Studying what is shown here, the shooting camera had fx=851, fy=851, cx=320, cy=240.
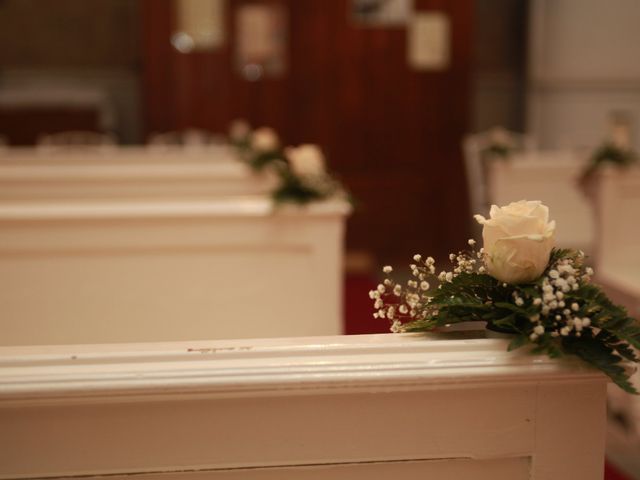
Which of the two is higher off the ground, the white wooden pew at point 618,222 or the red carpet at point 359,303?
the white wooden pew at point 618,222

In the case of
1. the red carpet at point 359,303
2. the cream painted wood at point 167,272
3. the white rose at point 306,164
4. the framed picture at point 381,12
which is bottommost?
the red carpet at point 359,303

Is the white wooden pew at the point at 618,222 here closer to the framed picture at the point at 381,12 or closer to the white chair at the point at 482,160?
the white chair at the point at 482,160

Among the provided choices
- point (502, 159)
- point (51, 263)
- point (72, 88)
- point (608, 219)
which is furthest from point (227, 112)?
point (51, 263)

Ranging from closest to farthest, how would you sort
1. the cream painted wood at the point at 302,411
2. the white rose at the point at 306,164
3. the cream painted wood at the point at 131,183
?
the cream painted wood at the point at 302,411 < the white rose at the point at 306,164 < the cream painted wood at the point at 131,183

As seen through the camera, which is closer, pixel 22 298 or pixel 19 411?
pixel 19 411

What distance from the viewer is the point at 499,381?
4.33 feet

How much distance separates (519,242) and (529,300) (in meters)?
Result: 0.10

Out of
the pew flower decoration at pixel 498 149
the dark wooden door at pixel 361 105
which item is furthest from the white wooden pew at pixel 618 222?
the dark wooden door at pixel 361 105

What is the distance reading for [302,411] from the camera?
133 cm

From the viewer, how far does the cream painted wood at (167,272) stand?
2982 millimetres

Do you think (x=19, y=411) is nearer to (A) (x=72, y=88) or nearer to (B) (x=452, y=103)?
(B) (x=452, y=103)

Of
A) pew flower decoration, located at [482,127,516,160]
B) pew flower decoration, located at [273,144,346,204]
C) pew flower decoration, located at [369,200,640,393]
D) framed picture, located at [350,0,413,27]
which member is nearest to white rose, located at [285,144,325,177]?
pew flower decoration, located at [273,144,346,204]

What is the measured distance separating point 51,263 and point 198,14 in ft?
17.4

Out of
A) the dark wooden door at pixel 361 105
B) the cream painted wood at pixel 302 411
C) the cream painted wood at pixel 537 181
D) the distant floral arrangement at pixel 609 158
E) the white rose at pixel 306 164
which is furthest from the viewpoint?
the dark wooden door at pixel 361 105
